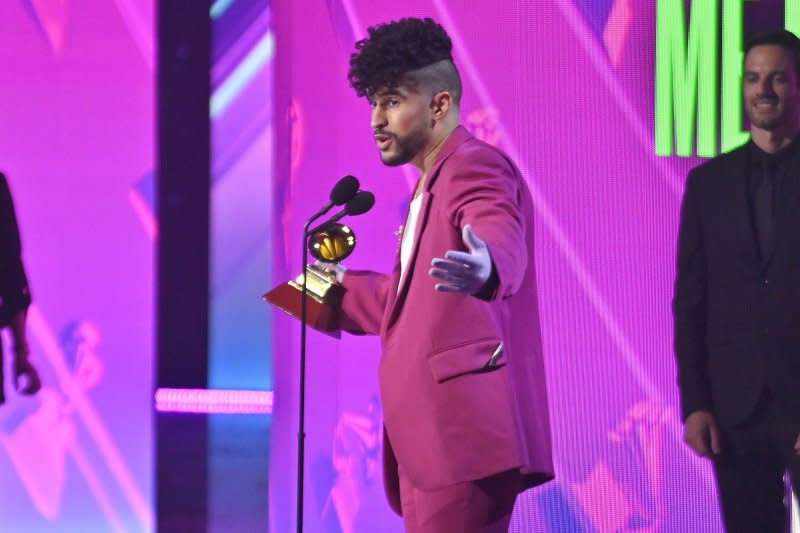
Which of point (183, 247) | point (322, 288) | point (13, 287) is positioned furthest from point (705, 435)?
point (13, 287)

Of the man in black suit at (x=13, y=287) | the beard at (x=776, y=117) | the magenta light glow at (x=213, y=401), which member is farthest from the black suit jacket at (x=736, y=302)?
the man in black suit at (x=13, y=287)

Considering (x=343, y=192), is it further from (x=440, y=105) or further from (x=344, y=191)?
(x=440, y=105)

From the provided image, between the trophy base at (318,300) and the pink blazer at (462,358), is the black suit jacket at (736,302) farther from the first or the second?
the trophy base at (318,300)

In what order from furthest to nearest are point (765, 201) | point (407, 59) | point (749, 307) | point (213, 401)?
point (213, 401) → point (765, 201) → point (749, 307) → point (407, 59)

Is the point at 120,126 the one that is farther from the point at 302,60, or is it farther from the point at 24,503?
the point at 24,503

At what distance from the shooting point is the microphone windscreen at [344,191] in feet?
9.48

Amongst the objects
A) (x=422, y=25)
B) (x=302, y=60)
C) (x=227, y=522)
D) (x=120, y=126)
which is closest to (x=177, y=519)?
(x=227, y=522)

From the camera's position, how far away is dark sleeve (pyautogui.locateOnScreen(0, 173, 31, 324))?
14.5ft

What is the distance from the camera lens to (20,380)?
4.50 metres

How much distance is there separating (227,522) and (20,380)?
1028mm

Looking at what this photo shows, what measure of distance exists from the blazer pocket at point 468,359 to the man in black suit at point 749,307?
1.14 m

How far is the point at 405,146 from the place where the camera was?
257cm

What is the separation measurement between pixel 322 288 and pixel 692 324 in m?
1.11

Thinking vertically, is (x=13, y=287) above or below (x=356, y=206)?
below
